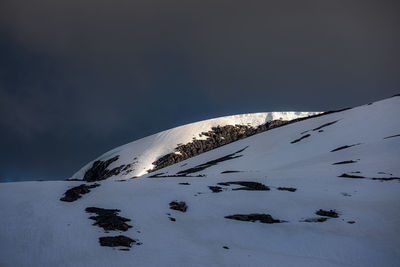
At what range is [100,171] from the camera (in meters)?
111

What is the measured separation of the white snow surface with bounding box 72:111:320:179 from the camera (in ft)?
354

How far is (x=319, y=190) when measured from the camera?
24922 millimetres

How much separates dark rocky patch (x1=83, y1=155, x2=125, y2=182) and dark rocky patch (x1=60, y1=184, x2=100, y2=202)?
77.7 meters

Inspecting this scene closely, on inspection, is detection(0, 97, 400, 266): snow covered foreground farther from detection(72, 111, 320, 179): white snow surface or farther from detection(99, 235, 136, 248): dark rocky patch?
detection(72, 111, 320, 179): white snow surface

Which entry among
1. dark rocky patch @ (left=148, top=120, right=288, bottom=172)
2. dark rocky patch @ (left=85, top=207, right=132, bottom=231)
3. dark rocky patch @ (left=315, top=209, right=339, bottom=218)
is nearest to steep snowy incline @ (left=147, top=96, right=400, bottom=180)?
dark rocky patch @ (left=315, top=209, right=339, bottom=218)

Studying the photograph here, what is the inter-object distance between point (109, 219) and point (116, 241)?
3.17m

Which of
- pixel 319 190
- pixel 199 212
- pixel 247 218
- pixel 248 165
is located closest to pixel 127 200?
pixel 199 212

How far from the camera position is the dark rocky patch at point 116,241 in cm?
1491

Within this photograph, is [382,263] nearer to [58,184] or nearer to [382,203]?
[382,203]

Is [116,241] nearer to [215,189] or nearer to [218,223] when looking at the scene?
[218,223]

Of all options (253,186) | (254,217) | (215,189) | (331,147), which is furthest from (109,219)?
(331,147)

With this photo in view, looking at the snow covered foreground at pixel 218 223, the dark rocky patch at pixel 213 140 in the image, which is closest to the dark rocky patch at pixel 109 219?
the snow covered foreground at pixel 218 223

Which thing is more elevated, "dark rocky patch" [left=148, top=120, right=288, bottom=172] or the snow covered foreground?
"dark rocky patch" [left=148, top=120, right=288, bottom=172]

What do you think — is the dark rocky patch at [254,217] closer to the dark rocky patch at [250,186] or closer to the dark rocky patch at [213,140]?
the dark rocky patch at [250,186]
